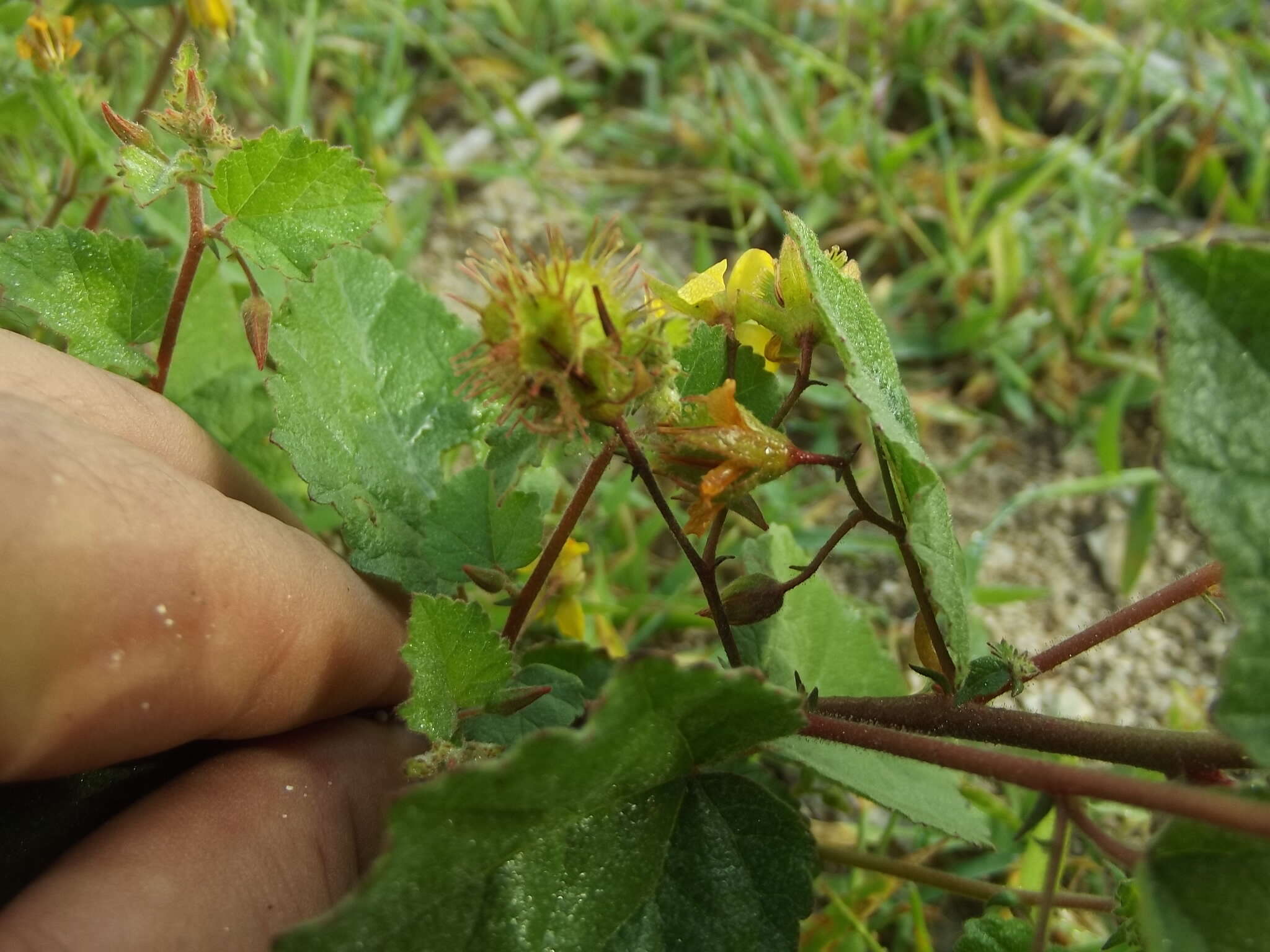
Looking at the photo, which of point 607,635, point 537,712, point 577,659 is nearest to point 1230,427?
point 537,712

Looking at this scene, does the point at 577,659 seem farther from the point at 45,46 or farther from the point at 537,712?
the point at 45,46

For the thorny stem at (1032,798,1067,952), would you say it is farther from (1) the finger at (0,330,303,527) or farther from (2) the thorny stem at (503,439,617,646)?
(1) the finger at (0,330,303,527)

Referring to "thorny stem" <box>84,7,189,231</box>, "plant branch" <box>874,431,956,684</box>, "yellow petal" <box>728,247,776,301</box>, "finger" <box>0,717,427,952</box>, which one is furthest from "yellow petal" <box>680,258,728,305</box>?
"thorny stem" <box>84,7,189,231</box>

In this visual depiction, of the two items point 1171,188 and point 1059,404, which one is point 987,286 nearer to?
point 1059,404

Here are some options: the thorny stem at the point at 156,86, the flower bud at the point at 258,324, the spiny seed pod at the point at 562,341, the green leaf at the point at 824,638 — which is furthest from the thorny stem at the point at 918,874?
the thorny stem at the point at 156,86

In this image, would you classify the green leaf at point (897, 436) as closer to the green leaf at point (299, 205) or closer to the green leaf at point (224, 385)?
the green leaf at point (299, 205)
